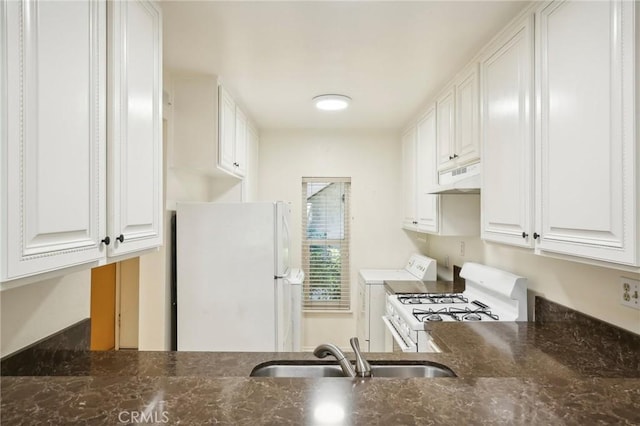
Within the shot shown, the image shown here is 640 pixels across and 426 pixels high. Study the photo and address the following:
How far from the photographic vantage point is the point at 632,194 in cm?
103

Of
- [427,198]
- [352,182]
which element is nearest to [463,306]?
[427,198]

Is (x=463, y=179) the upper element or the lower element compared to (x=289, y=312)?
upper

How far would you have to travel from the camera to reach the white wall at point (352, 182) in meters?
3.92

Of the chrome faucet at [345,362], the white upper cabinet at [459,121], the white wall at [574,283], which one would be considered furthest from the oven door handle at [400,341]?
the white upper cabinet at [459,121]

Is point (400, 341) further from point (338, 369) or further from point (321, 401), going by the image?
point (321, 401)

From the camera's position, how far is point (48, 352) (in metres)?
1.21

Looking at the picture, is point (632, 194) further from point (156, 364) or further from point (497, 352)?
point (156, 364)

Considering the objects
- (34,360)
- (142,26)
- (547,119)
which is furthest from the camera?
(547,119)

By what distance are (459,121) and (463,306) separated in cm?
127

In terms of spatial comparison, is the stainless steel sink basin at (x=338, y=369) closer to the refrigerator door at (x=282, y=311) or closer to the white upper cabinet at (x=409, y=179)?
the refrigerator door at (x=282, y=311)

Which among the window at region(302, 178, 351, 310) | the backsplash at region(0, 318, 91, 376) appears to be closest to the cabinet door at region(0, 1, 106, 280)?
the backsplash at region(0, 318, 91, 376)

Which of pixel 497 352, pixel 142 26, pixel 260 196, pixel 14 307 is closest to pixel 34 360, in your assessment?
pixel 14 307

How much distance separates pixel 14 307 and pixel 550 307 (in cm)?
228

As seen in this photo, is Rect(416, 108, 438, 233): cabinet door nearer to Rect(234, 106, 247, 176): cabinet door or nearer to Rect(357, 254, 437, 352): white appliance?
Rect(357, 254, 437, 352): white appliance
